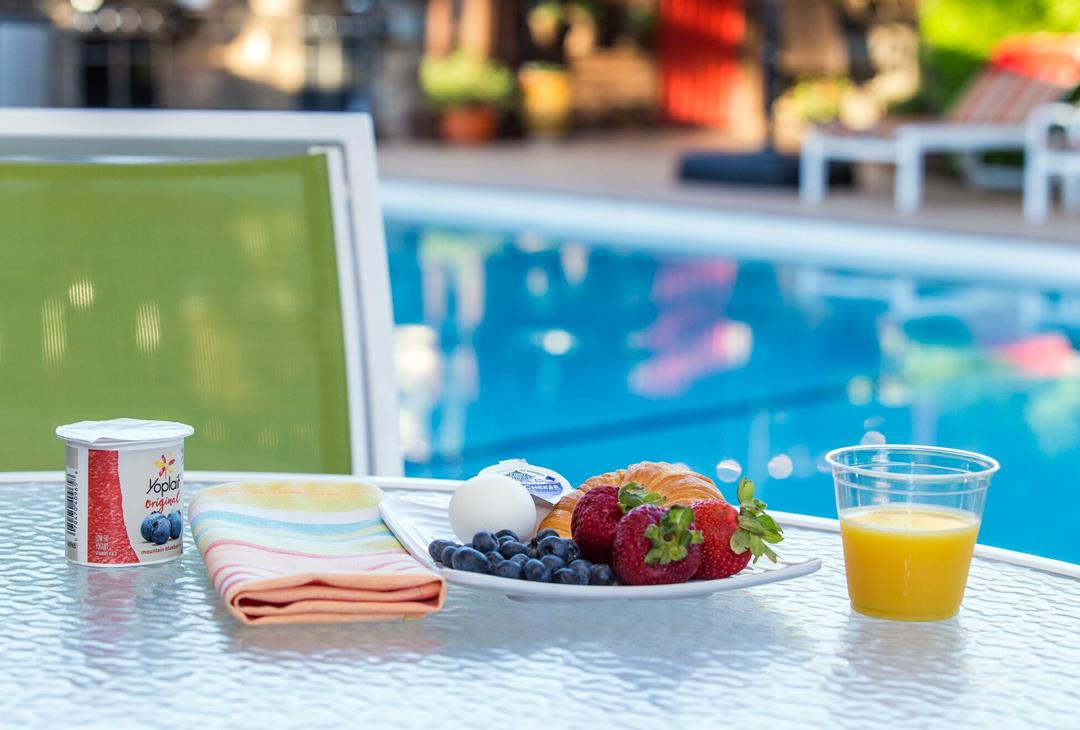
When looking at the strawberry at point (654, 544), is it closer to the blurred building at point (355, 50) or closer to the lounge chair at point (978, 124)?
the lounge chair at point (978, 124)

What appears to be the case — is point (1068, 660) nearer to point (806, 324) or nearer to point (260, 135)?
point (260, 135)

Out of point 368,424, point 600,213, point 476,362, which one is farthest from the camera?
point 600,213

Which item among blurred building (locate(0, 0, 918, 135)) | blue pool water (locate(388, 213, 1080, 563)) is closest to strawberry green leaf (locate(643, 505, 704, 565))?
blue pool water (locate(388, 213, 1080, 563))

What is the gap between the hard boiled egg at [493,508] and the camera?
1.00 m

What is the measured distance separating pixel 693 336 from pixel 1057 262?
202 cm

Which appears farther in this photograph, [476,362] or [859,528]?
[476,362]

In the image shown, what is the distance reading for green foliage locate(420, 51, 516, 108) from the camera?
13195 millimetres

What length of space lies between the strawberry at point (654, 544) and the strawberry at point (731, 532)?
12 mm

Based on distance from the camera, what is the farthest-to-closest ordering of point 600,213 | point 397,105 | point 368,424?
point 397,105, point 600,213, point 368,424

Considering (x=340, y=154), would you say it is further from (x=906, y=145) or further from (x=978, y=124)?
(x=978, y=124)

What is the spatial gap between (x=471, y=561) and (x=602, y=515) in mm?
80

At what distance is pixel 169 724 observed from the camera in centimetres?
77

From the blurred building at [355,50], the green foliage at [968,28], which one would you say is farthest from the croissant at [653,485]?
the blurred building at [355,50]

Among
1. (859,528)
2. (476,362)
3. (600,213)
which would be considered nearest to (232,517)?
(859,528)
